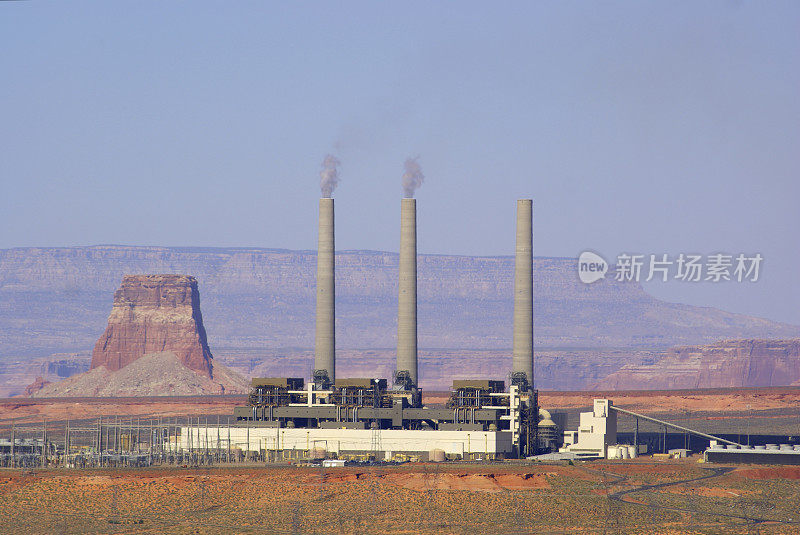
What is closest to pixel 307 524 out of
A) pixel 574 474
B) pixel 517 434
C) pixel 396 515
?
pixel 396 515

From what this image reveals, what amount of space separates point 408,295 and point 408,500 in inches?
1772

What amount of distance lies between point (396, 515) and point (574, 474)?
22.3m

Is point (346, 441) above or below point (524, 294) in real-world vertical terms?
below

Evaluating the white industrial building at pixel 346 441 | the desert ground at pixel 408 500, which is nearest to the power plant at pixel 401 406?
the white industrial building at pixel 346 441

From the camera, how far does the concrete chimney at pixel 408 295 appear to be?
134 m

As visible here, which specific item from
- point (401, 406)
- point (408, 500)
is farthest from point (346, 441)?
point (408, 500)

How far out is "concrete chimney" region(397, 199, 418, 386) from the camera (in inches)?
5285

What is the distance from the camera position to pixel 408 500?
92.9 metres

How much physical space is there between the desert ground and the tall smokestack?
868 inches

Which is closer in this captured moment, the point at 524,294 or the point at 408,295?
the point at 524,294

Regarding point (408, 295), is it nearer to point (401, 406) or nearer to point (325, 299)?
point (325, 299)

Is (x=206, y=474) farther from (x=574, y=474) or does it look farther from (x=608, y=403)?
(x=608, y=403)

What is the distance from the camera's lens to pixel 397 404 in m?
126

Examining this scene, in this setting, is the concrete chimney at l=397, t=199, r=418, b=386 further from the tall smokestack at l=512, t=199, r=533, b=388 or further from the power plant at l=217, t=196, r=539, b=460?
the tall smokestack at l=512, t=199, r=533, b=388
